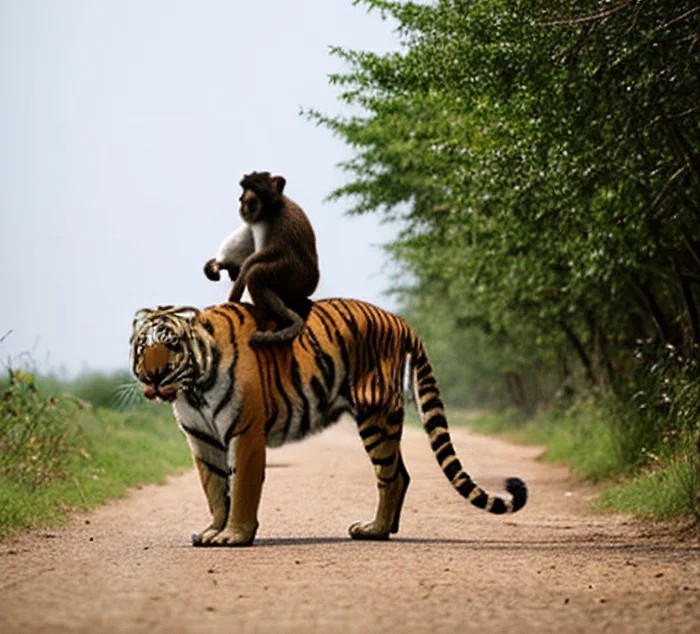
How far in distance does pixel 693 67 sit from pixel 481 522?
4095 mm

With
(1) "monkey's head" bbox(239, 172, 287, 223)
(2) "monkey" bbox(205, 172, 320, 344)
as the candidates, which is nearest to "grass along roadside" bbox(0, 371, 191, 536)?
(2) "monkey" bbox(205, 172, 320, 344)

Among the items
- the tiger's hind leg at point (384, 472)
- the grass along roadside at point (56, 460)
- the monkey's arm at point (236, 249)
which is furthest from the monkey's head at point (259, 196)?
the grass along roadside at point (56, 460)

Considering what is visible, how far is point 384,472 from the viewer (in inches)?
356

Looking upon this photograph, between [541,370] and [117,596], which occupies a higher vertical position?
[541,370]

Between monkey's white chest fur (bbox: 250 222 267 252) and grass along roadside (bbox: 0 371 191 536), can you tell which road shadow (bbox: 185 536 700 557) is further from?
grass along roadside (bbox: 0 371 191 536)

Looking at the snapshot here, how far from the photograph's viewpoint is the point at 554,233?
13.7 metres

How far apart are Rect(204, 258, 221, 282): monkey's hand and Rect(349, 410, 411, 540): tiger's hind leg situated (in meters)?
1.45

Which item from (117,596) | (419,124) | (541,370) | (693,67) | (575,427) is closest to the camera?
(117,596)

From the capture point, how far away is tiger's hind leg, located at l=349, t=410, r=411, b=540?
9.05 metres

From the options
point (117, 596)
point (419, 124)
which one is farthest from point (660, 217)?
point (117, 596)

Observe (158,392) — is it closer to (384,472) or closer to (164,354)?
(164,354)

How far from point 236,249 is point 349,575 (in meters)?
2.76

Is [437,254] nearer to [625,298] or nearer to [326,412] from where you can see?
[625,298]

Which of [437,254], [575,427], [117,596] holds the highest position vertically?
[437,254]
